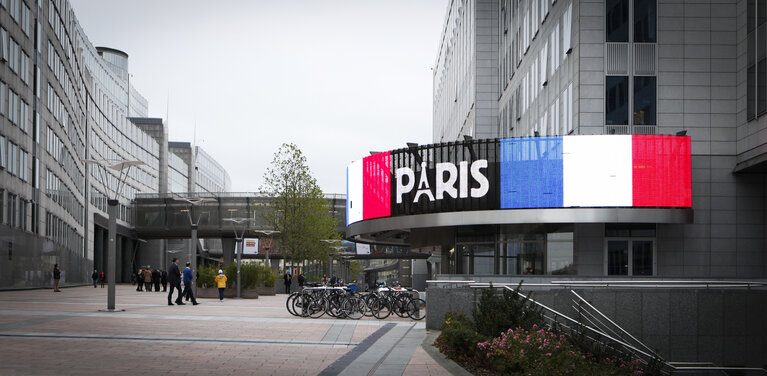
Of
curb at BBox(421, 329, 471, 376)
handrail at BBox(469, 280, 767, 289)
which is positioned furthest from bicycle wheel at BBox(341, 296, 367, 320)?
curb at BBox(421, 329, 471, 376)

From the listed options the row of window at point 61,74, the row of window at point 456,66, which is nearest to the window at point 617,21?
the row of window at point 456,66

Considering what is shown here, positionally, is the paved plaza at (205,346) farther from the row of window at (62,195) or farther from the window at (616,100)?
the row of window at (62,195)

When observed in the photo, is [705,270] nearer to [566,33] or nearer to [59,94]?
[566,33]

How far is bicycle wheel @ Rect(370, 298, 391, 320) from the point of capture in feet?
93.8

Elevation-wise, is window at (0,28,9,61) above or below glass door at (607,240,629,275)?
above

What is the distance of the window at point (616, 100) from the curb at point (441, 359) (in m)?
16.1

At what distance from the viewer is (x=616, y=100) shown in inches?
1307

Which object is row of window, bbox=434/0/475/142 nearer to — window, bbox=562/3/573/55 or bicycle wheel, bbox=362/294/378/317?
window, bbox=562/3/573/55

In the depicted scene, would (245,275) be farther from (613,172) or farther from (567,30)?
(613,172)

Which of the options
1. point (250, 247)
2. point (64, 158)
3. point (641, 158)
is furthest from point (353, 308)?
point (250, 247)

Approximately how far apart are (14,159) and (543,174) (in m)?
34.0

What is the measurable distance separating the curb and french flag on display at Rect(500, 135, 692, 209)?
46.8 ft

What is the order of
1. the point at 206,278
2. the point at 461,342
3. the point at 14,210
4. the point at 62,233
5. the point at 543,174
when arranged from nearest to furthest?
the point at 461,342
the point at 543,174
the point at 206,278
the point at 14,210
the point at 62,233

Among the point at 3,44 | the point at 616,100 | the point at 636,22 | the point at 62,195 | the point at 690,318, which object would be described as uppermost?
the point at 3,44
